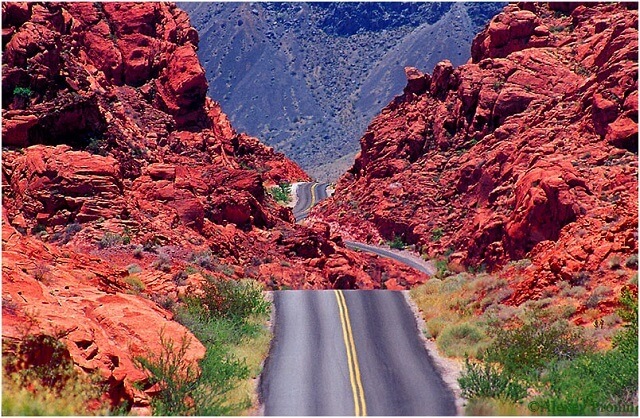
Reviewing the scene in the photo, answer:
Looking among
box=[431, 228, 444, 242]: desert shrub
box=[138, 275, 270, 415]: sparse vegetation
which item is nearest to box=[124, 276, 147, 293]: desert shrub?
box=[138, 275, 270, 415]: sparse vegetation

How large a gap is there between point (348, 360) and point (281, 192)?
66619 millimetres

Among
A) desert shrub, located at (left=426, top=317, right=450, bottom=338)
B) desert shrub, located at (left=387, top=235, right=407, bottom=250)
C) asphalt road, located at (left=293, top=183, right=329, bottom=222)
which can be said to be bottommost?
desert shrub, located at (left=426, top=317, right=450, bottom=338)

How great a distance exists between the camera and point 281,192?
86.9 meters

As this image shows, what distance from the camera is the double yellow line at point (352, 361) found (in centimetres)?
1689

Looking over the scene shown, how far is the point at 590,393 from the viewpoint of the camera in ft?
50.5

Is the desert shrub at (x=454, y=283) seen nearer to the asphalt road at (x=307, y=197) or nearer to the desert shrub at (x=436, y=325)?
the desert shrub at (x=436, y=325)

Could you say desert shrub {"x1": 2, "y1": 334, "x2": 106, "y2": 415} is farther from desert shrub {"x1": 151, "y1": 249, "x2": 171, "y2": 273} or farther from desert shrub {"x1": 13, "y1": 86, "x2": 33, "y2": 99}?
desert shrub {"x1": 13, "y1": 86, "x2": 33, "y2": 99}

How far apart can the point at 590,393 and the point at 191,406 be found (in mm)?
9096

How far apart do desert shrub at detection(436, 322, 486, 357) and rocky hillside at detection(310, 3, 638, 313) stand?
2520mm

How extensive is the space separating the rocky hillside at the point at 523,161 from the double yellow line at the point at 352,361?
20.3ft

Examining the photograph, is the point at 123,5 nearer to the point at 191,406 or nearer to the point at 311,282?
the point at 311,282

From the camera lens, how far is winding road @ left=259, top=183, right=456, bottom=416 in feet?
56.0

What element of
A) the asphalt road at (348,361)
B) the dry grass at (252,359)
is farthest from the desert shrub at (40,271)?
the asphalt road at (348,361)

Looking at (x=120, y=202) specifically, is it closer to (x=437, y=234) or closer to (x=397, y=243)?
(x=437, y=234)
